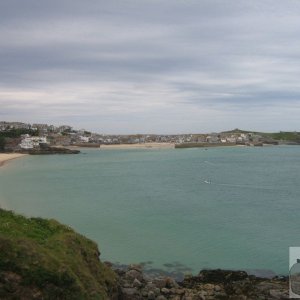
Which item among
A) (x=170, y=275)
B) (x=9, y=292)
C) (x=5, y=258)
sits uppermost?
(x=5, y=258)

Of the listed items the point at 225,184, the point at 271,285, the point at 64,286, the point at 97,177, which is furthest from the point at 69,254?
the point at 97,177

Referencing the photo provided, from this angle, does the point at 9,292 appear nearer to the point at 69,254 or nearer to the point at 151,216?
the point at 69,254

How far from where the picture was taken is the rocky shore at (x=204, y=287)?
514 inches

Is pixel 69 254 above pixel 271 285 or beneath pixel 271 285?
above

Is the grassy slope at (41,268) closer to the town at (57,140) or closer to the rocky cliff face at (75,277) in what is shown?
the rocky cliff face at (75,277)

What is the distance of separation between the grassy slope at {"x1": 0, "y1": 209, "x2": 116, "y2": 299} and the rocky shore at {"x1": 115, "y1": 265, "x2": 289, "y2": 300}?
2.77 metres

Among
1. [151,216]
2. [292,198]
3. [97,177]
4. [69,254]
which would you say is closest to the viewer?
[69,254]

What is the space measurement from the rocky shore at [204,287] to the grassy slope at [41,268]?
2.77 meters

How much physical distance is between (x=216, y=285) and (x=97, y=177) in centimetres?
4168

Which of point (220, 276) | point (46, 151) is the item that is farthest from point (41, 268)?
point (46, 151)

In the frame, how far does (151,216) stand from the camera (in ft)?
89.4

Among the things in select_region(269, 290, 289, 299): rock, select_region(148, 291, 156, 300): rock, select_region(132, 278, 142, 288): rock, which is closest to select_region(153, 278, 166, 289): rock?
select_region(132, 278, 142, 288): rock

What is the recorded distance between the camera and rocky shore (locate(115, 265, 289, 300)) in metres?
13.1

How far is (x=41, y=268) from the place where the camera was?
8.47 meters
